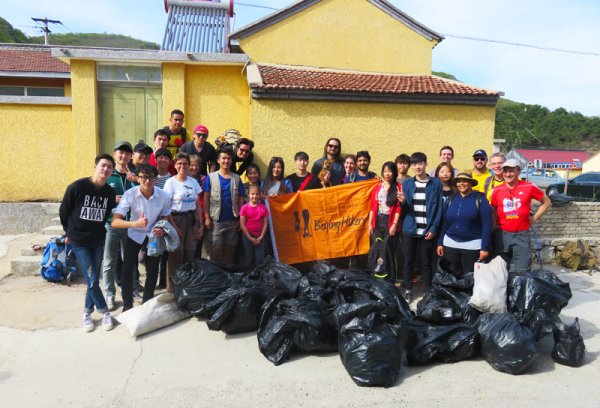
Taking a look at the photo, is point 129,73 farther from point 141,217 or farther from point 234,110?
point 141,217

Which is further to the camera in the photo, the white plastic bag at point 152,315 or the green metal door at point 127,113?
the green metal door at point 127,113

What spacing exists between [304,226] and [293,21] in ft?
19.9

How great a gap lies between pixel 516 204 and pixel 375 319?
8.81 ft

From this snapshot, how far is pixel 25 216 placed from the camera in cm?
817

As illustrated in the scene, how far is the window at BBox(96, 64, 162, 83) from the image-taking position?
A: 8.22 metres

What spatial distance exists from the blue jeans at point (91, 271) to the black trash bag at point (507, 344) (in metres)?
3.94

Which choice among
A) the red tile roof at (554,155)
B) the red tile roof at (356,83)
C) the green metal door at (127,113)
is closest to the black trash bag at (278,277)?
the red tile roof at (356,83)

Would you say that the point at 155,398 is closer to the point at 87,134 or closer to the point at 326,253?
the point at 326,253

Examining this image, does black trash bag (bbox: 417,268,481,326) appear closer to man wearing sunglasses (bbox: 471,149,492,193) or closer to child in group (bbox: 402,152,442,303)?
child in group (bbox: 402,152,442,303)

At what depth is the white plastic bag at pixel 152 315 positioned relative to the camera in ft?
14.0

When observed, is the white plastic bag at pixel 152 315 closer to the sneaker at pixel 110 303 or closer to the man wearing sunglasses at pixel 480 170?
the sneaker at pixel 110 303

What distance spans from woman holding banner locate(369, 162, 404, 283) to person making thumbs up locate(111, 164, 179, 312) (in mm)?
2748

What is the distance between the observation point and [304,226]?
610 centimetres

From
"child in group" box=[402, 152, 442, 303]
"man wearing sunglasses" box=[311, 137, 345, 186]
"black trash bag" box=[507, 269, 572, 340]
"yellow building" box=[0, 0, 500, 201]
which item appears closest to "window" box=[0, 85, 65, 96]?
"yellow building" box=[0, 0, 500, 201]
